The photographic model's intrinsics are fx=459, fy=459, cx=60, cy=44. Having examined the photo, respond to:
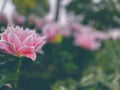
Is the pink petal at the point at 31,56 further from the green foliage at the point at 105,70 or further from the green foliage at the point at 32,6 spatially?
the green foliage at the point at 32,6

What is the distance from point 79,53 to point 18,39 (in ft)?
4.63

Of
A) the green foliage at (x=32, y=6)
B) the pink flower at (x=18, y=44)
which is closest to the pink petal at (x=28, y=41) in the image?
the pink flower at (x=18, y=44)

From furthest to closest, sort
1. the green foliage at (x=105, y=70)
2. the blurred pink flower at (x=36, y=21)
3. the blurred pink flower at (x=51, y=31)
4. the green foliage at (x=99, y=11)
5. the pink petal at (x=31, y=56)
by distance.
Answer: the blurred pink flower at (x=36, y=21)
the green foliage at (x=99, y=11)
the blurred pink flower at (x=51, y=31)
the green foliage at (x=105, y=70)
the pink petal at (x=31, y=56)

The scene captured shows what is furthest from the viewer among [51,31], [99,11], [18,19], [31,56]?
[18,19]

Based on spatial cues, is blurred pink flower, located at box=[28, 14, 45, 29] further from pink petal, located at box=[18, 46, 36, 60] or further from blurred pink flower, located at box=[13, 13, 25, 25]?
pink petal, located at box=[18, 46, 36, 60]

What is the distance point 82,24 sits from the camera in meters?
2.61

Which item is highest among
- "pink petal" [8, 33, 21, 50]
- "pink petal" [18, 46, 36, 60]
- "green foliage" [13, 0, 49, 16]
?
"green foliage" [13, 0, 49, 16]

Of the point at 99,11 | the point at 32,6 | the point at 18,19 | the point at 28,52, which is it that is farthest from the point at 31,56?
the point at 32,6

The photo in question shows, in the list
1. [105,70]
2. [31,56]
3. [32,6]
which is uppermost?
[32,6]

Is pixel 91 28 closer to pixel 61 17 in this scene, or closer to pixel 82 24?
pixel 82 24

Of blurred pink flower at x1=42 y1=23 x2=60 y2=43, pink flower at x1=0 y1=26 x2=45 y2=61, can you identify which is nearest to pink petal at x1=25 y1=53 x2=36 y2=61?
pink flower at x1=0 y1=26 x2=45 y2=61

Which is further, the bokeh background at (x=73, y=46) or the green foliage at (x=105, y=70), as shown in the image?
the bokeh background at (x=73, y=46)

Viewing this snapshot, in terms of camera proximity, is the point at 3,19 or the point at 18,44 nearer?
the point at 18,44

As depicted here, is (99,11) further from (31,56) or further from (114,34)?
(31,56)
